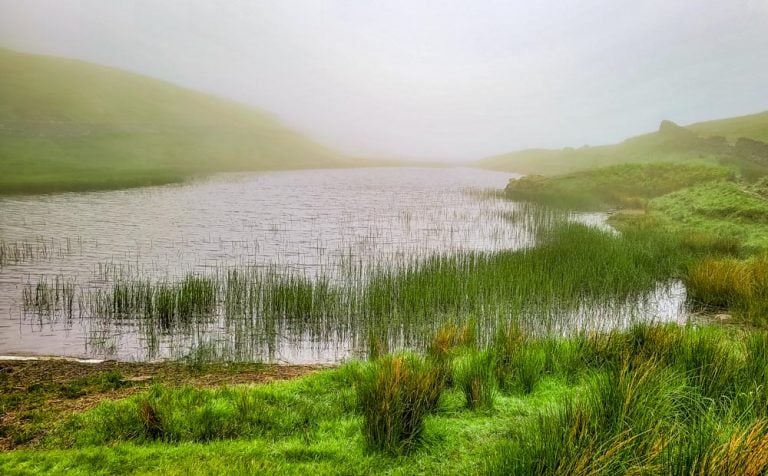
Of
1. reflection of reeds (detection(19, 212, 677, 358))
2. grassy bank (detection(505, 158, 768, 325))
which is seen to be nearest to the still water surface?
reflection of reeds (detection(19, 212, 677, 358))

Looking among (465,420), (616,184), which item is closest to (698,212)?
(616,184)

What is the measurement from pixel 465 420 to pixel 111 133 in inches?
3758

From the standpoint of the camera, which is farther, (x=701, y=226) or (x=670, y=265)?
(x=701, y=226)

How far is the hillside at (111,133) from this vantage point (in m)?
58.6

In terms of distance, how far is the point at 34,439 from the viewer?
6020mm

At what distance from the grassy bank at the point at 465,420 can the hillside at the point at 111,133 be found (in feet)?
149

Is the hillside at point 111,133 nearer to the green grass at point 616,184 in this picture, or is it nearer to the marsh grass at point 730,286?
the green grass at point 616,184

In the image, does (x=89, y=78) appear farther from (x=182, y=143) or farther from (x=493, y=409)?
(x=493, y=409)

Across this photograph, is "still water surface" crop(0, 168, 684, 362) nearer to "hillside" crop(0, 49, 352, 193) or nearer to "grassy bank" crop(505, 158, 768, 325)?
"grassy bank" crop(505, 158, 768, 325)

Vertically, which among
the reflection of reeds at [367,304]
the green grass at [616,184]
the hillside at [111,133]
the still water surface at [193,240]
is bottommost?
the reflection of reeds at [367,304]

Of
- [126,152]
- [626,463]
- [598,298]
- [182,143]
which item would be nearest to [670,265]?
[598,298]

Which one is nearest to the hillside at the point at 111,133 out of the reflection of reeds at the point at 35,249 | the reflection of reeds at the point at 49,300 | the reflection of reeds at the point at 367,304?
the reflection of reeds at the point at 35,249

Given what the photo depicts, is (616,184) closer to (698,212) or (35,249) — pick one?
(698,212)

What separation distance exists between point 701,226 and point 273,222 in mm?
24903
